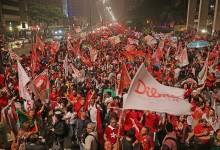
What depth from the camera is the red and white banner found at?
7.21 m

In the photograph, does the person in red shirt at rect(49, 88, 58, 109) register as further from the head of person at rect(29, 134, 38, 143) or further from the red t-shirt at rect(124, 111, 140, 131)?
the head of person at rect(29, 134, 38, 143)

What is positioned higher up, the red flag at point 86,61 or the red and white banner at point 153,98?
the red and white banner at point 153,98

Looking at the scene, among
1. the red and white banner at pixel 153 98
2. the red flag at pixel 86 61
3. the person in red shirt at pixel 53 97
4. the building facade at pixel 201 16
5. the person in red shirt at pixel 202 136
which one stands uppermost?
the building facade at pixel 201 16

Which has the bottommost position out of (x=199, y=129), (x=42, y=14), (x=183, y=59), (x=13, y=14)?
(x=199, y=129)

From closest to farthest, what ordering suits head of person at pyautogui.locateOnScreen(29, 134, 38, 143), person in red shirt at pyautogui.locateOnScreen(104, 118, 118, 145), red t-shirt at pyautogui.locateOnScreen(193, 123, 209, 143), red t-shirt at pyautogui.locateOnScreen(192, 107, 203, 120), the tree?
head of person at pyautogui.locateOnScreen(29, 134, 38, 143) → person in red shirt at pyautogui.locateOnScreen(104, 118, 118, 145) → red t-shirt at pyautogui.locateOnScreen(193, 123, 209, 143) → red t-shirt at pyautogui.locateOnScreen(192, 107, 203, 120) → the tree

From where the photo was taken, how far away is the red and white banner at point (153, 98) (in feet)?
23.7

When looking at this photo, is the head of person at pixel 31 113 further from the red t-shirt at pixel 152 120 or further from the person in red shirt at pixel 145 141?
the person in red shirt at pixel 145 141

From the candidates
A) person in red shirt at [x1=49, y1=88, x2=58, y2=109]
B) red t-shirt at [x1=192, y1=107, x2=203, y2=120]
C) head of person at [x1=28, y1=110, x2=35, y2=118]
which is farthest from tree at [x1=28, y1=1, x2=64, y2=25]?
red t-shirt at [x1=192, y1=107, x2=203, y2=120]

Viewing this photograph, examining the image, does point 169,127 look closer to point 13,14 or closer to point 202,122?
point 202,122

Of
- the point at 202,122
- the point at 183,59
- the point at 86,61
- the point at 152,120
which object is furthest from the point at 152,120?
the point at 86,61

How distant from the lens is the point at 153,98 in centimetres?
729

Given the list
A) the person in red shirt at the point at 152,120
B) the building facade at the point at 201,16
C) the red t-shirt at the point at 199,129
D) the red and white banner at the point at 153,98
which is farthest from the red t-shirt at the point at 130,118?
the building facade at the point at 201,16

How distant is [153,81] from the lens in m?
7.48

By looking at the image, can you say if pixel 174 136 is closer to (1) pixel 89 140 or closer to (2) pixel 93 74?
(1) pixel 89 140
